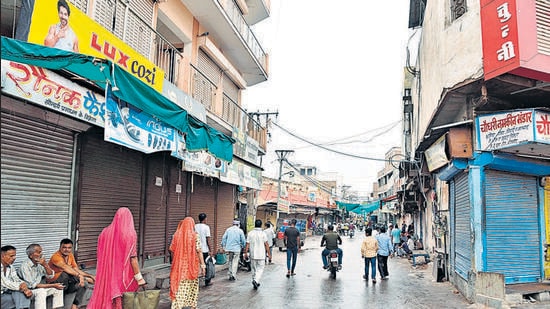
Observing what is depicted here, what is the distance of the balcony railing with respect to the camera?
15.4m

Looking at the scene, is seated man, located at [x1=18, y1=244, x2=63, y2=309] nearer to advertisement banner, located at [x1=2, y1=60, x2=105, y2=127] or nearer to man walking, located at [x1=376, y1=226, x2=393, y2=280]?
advertisement banner, located at [x1=2, y1=60, x2=105, y2=127]

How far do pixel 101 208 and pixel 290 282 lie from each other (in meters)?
5.70

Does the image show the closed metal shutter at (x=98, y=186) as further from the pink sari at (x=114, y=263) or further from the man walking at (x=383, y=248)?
the man walking at (x=383, y=248)

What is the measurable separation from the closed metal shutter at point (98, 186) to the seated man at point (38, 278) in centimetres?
174

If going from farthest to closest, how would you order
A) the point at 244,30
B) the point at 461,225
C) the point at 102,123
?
the point at 244,30 < the point at 461,225 < the point at 102,123

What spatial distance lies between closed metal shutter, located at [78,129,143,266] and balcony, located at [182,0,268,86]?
5710 millimetres

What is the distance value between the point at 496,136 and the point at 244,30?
36.7 ft

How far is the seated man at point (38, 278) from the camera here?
5992mm

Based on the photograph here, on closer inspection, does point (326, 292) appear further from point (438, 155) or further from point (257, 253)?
point (438, 155)

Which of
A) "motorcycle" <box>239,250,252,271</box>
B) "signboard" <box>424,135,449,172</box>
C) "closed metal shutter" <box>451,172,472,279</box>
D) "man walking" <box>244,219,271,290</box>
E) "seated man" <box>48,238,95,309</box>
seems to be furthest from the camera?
"motorcycle" <box>239,250,252,271</box>

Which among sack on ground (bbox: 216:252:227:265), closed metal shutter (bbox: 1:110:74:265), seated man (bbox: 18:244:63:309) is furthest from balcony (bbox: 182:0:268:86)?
seated man (bbox: 18:244:63:309)

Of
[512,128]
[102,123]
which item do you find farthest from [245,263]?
[512,128]

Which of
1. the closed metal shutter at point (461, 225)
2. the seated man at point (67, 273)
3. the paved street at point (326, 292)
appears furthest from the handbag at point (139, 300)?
the closed metal shutter at point (461, 225)

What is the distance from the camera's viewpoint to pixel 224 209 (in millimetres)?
17578
